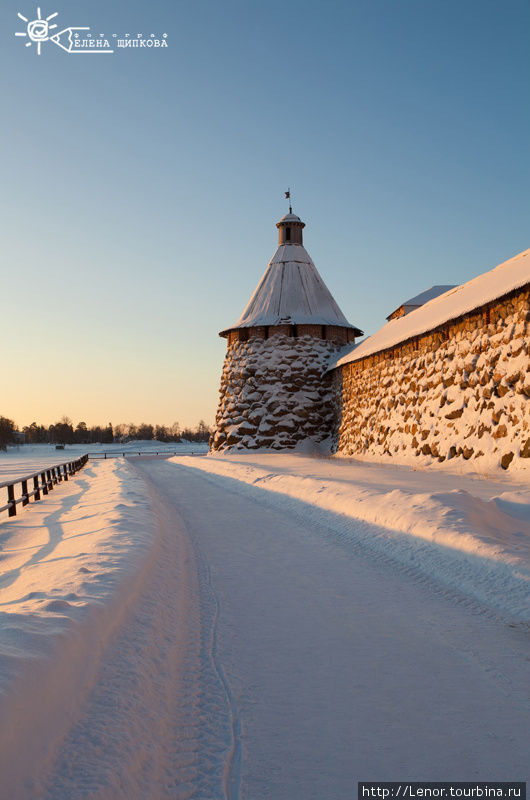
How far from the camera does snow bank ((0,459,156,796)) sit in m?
2.25

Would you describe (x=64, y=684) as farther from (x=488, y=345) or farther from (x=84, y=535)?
(x=488, y=345)

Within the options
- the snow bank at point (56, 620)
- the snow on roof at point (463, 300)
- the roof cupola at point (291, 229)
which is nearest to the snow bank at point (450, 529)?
the snow bank at point (56, 620)

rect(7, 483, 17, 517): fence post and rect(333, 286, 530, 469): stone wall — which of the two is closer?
rect(333, 286, 530, 469): stone wall

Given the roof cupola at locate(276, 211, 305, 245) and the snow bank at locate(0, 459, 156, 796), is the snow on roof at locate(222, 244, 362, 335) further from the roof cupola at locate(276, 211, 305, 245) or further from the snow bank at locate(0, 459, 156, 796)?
the snow bank at locate(0, 459, 156, 796)

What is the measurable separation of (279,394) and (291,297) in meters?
Answer: 5.63

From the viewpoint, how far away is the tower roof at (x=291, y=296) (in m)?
27.5

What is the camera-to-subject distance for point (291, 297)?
28406 mm

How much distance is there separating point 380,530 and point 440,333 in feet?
29.6

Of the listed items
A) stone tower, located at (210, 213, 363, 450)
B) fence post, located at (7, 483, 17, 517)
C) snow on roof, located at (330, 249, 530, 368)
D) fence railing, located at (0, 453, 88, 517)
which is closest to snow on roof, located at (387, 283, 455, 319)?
stone tower, located at (210, 213, 363, 450)

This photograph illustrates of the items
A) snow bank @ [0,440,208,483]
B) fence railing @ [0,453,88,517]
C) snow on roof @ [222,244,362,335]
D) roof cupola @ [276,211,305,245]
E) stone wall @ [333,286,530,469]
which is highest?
roof cupola @ [276,211,305,245]

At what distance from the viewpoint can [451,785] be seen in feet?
6.98

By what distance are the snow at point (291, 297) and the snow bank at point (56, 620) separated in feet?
67.4

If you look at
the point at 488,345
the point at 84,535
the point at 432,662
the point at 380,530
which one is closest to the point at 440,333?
the point at 488,345

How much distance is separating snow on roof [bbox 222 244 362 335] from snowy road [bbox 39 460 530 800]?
23.2 metres
